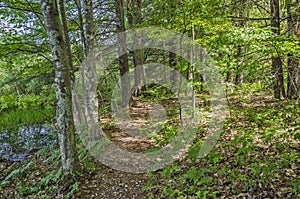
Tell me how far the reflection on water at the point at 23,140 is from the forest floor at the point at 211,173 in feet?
4.42

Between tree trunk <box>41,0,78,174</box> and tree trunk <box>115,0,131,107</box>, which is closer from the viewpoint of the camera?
tree trunk <box>41,0,78,174</box>

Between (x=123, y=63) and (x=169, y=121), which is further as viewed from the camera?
(x=123, y=63)

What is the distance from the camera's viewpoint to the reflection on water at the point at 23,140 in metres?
7.30

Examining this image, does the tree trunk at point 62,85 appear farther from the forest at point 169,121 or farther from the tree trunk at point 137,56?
the tree trunk at point 137,56

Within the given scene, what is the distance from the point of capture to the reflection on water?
7.30m

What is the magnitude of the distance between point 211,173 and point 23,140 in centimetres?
803

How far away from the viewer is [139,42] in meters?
9.91

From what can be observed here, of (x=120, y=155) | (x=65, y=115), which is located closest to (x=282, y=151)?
(x=120, y=155)

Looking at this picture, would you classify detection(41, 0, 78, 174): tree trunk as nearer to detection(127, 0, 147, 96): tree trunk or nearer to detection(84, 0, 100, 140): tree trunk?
detection(84, 0, 100, 140): tree trunk

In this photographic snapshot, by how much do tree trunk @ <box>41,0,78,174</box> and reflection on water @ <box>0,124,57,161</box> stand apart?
11.6 ft

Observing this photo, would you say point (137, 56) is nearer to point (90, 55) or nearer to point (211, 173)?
point (90, 55)

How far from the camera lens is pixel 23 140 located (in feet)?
28.3

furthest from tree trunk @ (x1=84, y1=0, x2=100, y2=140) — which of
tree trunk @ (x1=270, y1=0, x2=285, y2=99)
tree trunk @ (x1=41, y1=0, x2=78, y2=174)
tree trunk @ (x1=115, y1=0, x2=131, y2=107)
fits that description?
tree trunk @ (x1=270, y1=0, x2=285, y2=99)

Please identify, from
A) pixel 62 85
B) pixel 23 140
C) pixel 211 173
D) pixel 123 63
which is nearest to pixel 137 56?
pixel 123 63
